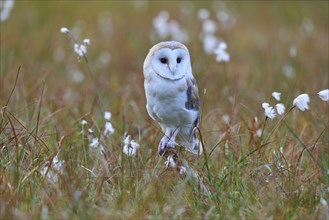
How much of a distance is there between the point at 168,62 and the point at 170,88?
11cm

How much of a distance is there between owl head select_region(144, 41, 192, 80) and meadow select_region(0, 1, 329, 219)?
0.44 m

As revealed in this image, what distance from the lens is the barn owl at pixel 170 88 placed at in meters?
3.22

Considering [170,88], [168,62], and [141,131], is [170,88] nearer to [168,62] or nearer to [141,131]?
[168,62]

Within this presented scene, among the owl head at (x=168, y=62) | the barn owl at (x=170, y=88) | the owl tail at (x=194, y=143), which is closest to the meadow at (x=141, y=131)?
the owl tail at (x=194, y=143)

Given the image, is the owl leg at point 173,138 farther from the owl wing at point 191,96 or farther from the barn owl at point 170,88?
the owl wing at point 191,96

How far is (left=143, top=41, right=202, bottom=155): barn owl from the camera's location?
322 cm

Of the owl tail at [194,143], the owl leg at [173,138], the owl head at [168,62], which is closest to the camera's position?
the owl head at [168,62]

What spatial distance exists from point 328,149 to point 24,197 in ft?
5.89

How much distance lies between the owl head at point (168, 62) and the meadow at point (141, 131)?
1.43 ft

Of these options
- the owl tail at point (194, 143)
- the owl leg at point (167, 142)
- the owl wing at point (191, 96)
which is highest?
the owl wing at point (191, 96)

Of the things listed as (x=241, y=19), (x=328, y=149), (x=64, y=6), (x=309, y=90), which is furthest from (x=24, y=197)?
(x=241, y=19)

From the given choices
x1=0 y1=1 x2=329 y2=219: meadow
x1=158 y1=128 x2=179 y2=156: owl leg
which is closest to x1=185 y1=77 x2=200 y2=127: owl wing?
x1=158 y1=128 x2=179 y2=156: owl leg

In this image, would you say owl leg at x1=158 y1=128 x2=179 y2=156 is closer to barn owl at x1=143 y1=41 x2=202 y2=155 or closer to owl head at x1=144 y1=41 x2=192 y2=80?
barn owl at x1=143 y1=41 x2=202 y2=155

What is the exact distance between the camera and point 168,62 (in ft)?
10.6
